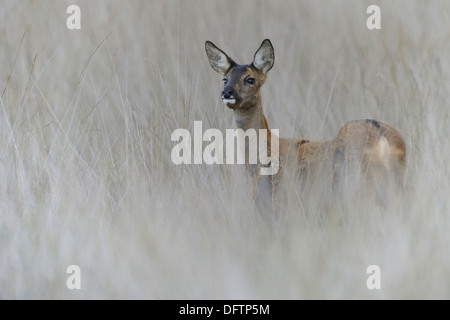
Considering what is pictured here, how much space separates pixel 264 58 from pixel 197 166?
0.90m

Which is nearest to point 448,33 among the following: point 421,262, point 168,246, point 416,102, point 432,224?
point 416,102

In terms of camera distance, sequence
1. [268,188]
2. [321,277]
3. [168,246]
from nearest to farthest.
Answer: [321,277], [168,246], [268,188]

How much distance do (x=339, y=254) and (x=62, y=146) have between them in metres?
2.35

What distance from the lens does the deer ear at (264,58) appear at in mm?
5320

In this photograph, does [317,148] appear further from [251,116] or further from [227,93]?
[227,93]

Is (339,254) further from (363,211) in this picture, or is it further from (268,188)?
(268,188)

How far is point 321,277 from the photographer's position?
374cm

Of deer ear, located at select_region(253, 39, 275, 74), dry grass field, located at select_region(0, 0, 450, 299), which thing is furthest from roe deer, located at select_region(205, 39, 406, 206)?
dry grass field, located at select_region(0, 0, 450, 299)

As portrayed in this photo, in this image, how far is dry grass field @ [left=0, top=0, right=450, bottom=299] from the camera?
3.86 m

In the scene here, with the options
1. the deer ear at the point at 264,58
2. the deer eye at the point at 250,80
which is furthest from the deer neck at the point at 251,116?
the deer ear at the point at 264,58

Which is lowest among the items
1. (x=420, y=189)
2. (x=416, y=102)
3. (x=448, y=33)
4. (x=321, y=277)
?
(x=321, y=277)

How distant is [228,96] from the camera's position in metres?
4.92

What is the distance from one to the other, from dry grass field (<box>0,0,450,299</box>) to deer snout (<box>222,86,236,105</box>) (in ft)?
1.56

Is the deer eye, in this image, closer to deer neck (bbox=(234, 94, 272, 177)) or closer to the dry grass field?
deer neck (bbox=(234, 94, 272, 177))
